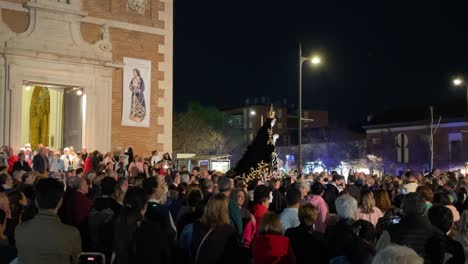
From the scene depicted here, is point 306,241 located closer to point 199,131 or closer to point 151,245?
point 151,245

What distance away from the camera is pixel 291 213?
27.6 feet

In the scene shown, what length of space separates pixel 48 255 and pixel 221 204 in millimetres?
1771

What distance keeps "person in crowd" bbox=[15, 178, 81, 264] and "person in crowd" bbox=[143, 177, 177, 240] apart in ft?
3.90

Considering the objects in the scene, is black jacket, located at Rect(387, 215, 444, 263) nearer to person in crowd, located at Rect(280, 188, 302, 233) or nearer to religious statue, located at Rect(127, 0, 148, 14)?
person in crowd, located at Rect(280, 188, 302, 233)

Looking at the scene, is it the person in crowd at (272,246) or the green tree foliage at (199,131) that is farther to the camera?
the green tree foliage at (199,131)

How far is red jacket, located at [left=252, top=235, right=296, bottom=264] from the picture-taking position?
6.35 m

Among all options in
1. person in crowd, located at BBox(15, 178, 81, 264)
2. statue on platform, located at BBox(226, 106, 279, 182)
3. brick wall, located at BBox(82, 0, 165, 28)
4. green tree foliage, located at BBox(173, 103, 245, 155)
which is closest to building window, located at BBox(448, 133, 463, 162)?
green tree foliage, located at BBox(173, 103, 245, 155)

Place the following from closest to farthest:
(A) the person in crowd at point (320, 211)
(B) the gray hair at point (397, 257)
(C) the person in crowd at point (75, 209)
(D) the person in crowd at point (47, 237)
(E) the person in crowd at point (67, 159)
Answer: (B) the gray hair at point (397, 257) → (D) the person in crowd at point (47, 237) → (C) the person in crowd at point (75, 209) → (A) the person in crowd at point (320, 211) → (E) the person in crowd at point (67, 159)

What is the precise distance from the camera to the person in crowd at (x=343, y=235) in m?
6.08

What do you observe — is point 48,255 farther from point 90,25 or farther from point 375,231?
point 90,25

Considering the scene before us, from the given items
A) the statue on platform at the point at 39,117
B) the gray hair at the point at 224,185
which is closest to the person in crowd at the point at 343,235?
the gray hair at the point at 224,185

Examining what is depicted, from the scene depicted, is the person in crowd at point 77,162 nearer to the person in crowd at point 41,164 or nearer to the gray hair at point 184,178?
the person in crowd at point 41,164

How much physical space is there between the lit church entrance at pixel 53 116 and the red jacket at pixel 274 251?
20.0 meters

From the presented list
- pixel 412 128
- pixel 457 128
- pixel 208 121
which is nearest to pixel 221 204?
pixel 457 128
